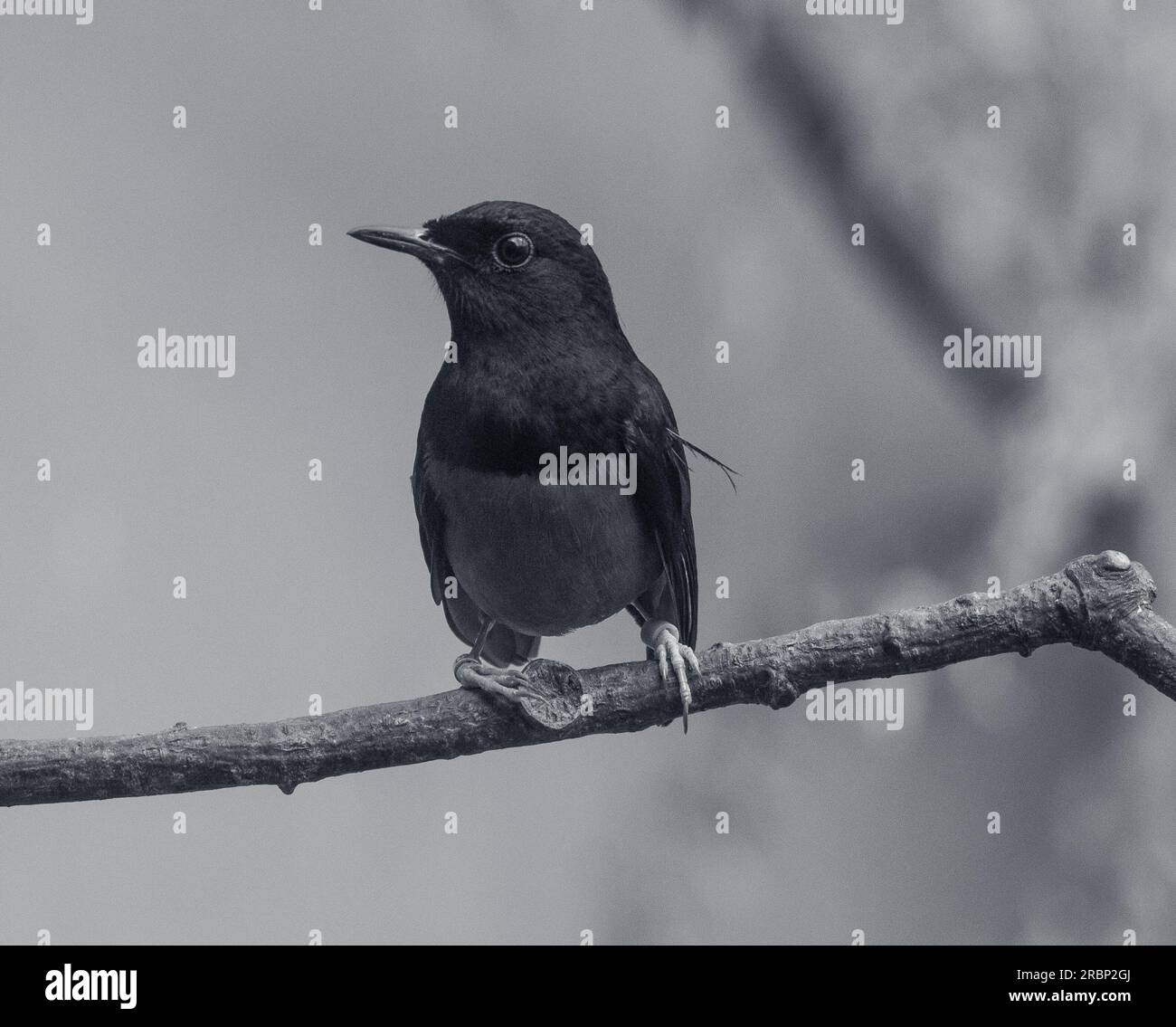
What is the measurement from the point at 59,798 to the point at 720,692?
1738mm

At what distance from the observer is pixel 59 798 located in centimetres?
329

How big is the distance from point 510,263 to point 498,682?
1193mm

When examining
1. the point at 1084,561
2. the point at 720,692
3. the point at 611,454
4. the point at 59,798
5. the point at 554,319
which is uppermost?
the point at 554,319

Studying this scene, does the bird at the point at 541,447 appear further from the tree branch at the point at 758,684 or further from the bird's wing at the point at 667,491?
the tree branch at the point at 758,684

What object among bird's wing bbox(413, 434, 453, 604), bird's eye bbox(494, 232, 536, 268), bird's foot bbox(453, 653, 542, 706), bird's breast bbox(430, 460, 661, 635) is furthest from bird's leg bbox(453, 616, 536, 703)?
bird's eye bbox(494, 232, 536, 268)

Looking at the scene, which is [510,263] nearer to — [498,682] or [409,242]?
[409,242]

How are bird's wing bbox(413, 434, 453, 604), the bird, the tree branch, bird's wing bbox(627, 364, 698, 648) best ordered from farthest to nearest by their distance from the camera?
bird's wing bbox(413, 434, 453, 604) → bird's wing bbox(627, 364, 698, 648) → the bird → the tree branch

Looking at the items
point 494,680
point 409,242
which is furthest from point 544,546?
point 409,242

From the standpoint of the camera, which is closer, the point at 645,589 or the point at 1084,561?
the point at 1084,561

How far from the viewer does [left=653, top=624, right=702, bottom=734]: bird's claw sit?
11.0ft

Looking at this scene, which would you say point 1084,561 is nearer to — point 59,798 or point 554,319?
point 554,319

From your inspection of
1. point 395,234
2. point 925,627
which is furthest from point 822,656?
point 395,234

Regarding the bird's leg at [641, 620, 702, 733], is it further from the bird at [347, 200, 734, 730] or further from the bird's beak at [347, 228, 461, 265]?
the bird's beak at [347, 228, 461, 265]

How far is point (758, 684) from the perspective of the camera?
11.0 ft
